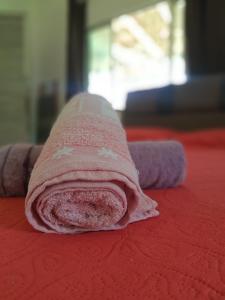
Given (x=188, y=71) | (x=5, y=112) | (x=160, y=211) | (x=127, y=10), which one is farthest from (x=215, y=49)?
(x=5, y=112)

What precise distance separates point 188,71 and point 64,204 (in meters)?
2.66

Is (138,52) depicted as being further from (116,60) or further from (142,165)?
(142,165)

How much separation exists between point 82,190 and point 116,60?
3.71 metres

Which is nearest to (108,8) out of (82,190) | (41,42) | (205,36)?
(41,42)

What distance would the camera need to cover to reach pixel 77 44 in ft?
14.6

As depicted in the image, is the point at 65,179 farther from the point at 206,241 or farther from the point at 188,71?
the point at 188,71

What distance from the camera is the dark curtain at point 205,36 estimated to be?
284 centimetres

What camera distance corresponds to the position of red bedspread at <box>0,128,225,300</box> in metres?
0.46

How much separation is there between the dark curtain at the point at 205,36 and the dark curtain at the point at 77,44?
5.32ft

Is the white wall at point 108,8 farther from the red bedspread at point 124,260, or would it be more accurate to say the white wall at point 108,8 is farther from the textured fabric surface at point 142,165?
the red bedspread at point 124,260

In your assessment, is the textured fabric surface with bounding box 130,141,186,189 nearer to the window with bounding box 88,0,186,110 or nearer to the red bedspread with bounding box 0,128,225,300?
the red bedspread with bounding box 0,128,225,300

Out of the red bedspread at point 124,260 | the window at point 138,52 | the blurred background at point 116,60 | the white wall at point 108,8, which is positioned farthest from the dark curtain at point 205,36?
the red bedspread at point 124,260

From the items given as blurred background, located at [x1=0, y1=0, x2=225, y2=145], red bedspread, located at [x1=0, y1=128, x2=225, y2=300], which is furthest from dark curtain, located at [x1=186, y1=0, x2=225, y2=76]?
red bedspread, located at [x1=0, y1=128, x2=225, y2=300]

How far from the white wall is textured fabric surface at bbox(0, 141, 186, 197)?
2925 mm
